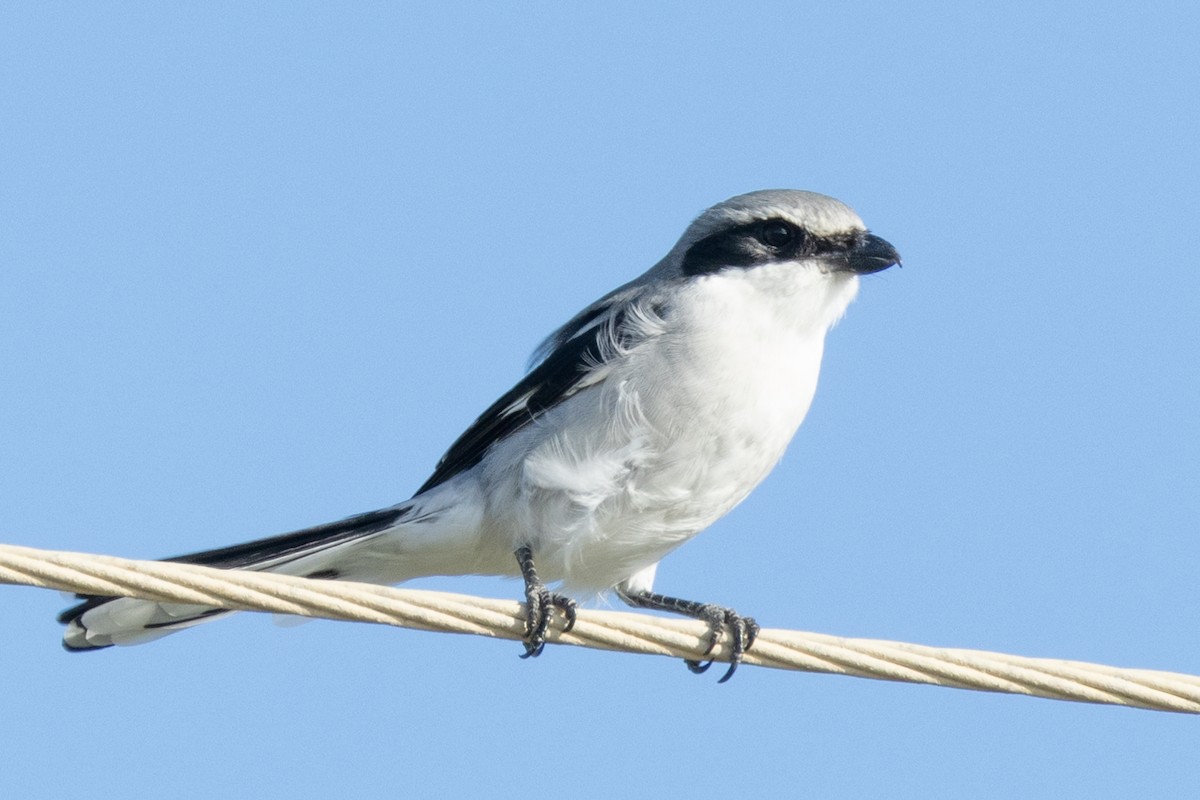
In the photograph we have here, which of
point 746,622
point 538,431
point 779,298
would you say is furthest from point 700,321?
point 746,622

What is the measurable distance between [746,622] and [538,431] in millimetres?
1022

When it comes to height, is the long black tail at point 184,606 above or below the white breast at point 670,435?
below

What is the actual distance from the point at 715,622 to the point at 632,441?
68 cm

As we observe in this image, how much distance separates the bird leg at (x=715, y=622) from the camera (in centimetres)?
500

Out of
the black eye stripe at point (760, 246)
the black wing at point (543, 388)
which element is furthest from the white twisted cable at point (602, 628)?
the black eye stripe at point (760, 246)

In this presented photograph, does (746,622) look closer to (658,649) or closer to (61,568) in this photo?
(658,649)

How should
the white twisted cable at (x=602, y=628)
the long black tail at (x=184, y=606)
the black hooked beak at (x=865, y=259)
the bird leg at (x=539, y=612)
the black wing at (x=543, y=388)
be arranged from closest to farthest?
the white twisted cable at (x=602, y=628), the bird leg at (x=539, y=612), the long black tail at (x=184, y=606), the black wing at (x=543, y=388), the black hooked beak at (x=865, y=259)

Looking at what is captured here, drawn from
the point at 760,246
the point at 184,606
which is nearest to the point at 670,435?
the point at 760,246

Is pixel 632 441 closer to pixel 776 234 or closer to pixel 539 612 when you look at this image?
pixel 539 612

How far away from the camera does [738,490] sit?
5.51 meters

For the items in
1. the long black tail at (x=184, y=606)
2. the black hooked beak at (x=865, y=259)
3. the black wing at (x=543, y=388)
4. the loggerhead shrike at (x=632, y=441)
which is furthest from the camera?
the black hooked beak at (x=865, y=259)

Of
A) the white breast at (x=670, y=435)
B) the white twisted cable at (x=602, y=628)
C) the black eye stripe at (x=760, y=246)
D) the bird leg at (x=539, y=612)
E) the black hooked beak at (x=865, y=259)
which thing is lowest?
the white twisted cable at (x=602, y=628)

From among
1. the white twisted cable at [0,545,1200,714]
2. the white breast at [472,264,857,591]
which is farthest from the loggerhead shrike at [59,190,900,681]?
the white twisted cable at [0,545,1200,714]

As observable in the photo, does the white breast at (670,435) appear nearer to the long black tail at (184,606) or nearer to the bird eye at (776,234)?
the bird eye at (776,234)
